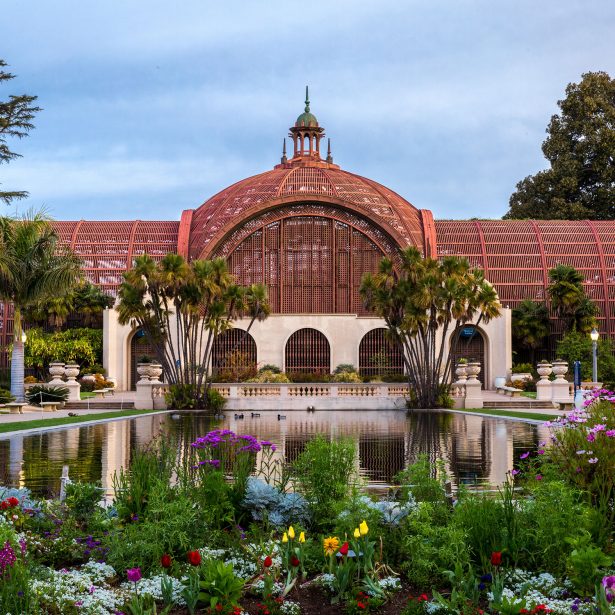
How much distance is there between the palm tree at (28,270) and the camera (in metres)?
35.6

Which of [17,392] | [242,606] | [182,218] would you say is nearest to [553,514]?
[242,606]

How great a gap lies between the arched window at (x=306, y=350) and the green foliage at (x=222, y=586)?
152 ft

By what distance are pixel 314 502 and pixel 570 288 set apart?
44.7 meters

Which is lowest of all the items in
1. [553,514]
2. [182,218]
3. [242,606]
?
[242,606]

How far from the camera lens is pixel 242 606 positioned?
25.0 feet

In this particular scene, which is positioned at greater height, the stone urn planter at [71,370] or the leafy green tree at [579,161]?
the leafy green tree at [579,161]

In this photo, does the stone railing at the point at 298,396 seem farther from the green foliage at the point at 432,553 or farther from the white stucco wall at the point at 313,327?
the green foliage at the point at 432,553

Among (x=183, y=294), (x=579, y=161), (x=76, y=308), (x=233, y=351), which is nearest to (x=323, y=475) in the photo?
(x=183, y=294)

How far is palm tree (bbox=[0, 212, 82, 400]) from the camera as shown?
35.6 m

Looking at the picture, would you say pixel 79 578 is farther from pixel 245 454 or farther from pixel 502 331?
pixel 502 331

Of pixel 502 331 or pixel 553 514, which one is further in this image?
pixel 502 331

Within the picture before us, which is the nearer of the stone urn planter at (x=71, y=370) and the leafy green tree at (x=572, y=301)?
the stone urn planter at (x=71, y=370)

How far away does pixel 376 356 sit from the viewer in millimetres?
53219

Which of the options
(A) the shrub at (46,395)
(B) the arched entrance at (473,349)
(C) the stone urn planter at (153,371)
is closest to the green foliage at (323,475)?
(A) the shrub at (46,395)
